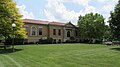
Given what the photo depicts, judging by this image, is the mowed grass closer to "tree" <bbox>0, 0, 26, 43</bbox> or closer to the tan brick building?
"tree" <bbox>0, 0, 26, 43</bbox>

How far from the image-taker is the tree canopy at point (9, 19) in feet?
128

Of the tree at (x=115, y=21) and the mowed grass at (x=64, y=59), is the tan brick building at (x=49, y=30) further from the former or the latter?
the mowed grass at (x=64, y=59)

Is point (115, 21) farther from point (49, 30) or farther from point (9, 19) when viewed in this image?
point (49, 30)

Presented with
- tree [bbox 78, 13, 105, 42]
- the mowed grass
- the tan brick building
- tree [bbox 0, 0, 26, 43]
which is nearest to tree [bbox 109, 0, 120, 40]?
the mowed grass

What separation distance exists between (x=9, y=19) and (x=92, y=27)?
44.1 meters

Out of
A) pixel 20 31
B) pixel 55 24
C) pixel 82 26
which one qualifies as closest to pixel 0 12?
pixel 20 31

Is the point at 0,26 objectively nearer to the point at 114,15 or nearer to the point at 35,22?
the point at 114,15

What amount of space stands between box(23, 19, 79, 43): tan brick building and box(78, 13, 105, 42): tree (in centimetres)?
283

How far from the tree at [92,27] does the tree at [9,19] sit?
4115cm

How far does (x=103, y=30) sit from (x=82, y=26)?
7.17m

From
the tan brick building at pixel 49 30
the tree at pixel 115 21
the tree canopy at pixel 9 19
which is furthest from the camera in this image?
the tan brick building at pixel 49 30

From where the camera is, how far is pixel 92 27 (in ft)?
261

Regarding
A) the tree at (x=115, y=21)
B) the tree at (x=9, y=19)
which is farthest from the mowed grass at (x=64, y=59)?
the tree at (x=115, y=21)

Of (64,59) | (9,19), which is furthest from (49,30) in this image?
(64,59)
